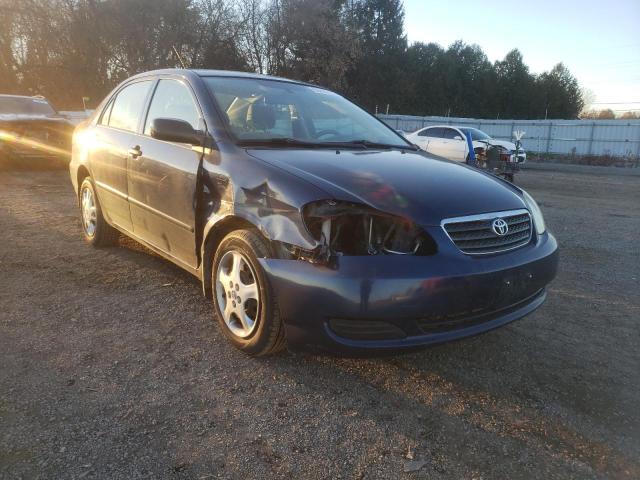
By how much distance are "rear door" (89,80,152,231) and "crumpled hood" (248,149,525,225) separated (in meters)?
1.62

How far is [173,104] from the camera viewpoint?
357 centimetres


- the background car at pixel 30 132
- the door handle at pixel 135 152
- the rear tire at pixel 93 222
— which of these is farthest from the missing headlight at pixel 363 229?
the background car at pixel 30 132

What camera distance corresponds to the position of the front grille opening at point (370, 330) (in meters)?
2.29

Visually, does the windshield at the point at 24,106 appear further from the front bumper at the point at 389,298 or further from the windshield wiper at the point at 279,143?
the front bumper at the point at 389,298

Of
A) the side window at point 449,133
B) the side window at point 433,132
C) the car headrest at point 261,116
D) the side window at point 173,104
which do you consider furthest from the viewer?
the side window at point 433,132

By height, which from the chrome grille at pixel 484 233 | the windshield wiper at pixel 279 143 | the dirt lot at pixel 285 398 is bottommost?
the dirt lot at pixel 285 398

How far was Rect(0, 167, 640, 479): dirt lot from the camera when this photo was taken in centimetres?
197

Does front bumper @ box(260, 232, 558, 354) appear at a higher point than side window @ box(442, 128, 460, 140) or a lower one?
lower

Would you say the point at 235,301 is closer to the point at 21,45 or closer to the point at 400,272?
the point at 400,272

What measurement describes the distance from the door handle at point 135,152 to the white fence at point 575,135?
2747cm

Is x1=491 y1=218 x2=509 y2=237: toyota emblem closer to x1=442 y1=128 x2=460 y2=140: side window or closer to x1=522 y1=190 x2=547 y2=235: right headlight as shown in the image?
x1=522 y1=190 x2=547 y2=235: right headlight

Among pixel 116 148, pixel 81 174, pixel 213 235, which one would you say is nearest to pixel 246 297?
pixel 213 235

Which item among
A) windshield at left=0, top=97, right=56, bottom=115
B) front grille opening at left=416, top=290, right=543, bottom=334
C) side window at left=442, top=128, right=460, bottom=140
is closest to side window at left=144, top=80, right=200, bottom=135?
front grille opening at left=416, top=290, right=543, bottom=334

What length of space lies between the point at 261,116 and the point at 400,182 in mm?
1175
